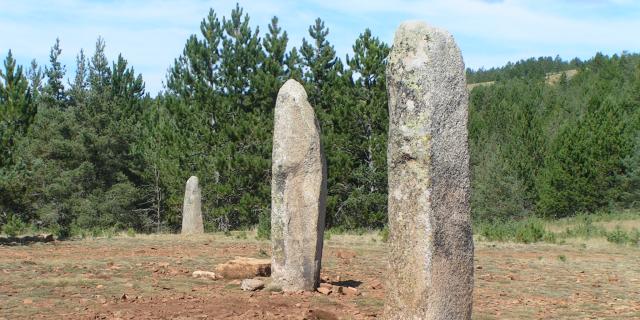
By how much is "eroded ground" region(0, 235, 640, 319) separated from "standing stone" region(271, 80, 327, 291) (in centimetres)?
41

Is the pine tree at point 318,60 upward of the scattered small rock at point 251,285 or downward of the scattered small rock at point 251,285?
upward

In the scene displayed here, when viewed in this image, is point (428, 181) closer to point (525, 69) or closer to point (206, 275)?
point (206, 275)

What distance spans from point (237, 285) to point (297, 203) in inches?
65.2

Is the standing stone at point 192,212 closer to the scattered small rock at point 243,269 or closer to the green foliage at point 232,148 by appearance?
the green foliage at point 232,148

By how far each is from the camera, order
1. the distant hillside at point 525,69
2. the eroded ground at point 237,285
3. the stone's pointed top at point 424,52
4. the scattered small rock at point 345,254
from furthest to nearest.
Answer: the distant hillside at point 525,69, the scattered small rock at point 345,254, the eroded ground at point 237,285, the stone's pointed top at point 424,52

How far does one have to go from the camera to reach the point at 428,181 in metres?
6.22

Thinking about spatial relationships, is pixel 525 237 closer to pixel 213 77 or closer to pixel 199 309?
pixel 199 309

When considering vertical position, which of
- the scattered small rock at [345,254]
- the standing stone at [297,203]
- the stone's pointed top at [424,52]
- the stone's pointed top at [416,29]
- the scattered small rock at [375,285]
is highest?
the stone's pointed top at [416,29]

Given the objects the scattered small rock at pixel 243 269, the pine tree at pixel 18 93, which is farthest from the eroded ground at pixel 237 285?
the pine tree at pixel 18 93

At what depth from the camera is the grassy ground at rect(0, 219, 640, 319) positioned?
28.4ft

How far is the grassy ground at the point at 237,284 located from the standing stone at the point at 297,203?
1.51ft

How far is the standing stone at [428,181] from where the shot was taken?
20.5ft

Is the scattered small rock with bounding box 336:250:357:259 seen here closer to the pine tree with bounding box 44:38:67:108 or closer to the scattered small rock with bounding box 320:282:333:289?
the scattered small rock with bounding box 320:282:333:289

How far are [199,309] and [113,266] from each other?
4386 mm
